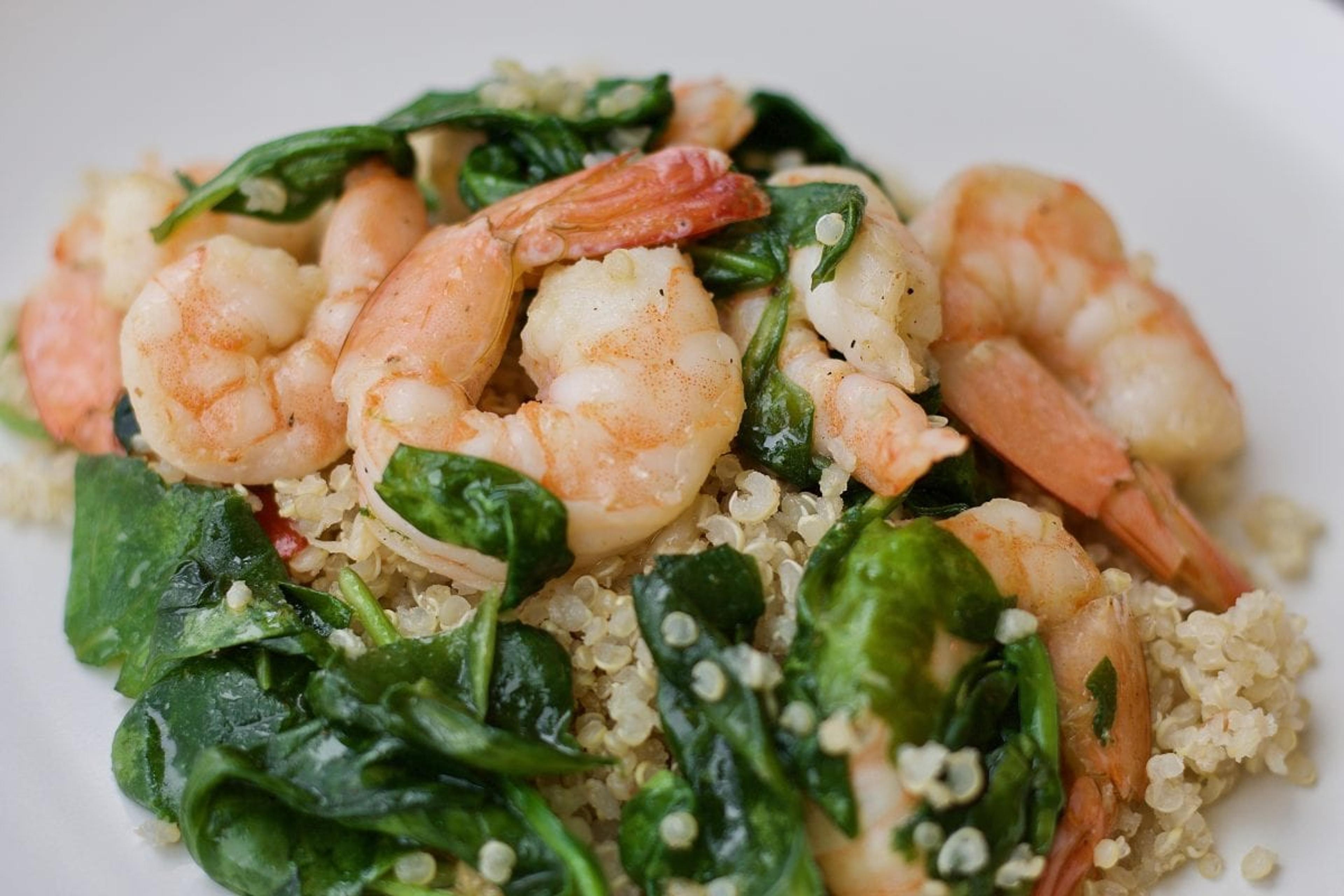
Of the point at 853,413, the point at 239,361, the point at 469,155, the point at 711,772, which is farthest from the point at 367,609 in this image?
the point at 469,155

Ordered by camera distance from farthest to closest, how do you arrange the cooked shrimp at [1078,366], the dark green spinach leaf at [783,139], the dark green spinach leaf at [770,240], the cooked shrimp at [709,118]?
1. the dark green spinach leaf at [783,139]
2. the cooked shrimp at [709,118]
3. the cooked shrimp at [1078,366]
4. the dark green spinach leaf at [770,240]

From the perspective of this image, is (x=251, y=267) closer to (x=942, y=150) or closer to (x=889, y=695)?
(x=889, y=695)

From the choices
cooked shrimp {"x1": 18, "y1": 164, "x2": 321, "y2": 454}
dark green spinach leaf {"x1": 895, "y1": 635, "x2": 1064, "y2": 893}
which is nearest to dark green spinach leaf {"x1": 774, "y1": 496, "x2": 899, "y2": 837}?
dark green spinach leaf {"x1": 895, "y1": 635, "x2": 1064, "y2": 893}

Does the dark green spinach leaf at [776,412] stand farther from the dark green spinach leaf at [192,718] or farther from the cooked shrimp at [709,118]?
the dark green spinach leaf at [192,718]

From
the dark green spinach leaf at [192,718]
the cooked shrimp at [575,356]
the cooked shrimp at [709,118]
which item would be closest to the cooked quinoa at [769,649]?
the cooked shrimp at [575,356]

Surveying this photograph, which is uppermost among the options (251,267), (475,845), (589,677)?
(251,267)

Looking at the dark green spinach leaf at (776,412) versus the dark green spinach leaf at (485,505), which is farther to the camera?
the dark green spinach leaf at (776,412)

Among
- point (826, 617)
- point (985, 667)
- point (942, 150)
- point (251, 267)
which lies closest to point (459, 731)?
point (826, 617)
